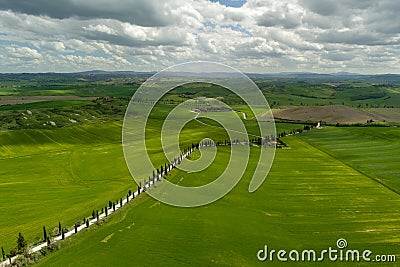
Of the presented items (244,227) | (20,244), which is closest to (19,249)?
(20,244)

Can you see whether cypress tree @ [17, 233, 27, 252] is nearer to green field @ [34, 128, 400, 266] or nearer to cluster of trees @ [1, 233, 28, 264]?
cluster of trees @ [1, 233, 28, 264]

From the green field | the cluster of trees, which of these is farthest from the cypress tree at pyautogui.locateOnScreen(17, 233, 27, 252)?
the green field

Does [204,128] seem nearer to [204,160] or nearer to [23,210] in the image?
[204,160]

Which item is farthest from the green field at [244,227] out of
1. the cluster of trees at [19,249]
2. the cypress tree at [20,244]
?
the cypress tree at [20,244]

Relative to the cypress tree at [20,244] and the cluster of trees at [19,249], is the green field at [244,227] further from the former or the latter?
the cypress tree at [20,244]

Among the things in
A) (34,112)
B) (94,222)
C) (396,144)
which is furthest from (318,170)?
(34,112)

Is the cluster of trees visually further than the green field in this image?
No

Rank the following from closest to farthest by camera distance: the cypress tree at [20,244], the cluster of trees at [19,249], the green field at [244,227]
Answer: the cluster of trees at [19,249] → the cypress tree at [20,244] → the green field at [244,227]

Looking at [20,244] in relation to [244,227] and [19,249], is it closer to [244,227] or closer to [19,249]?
[19,249]
